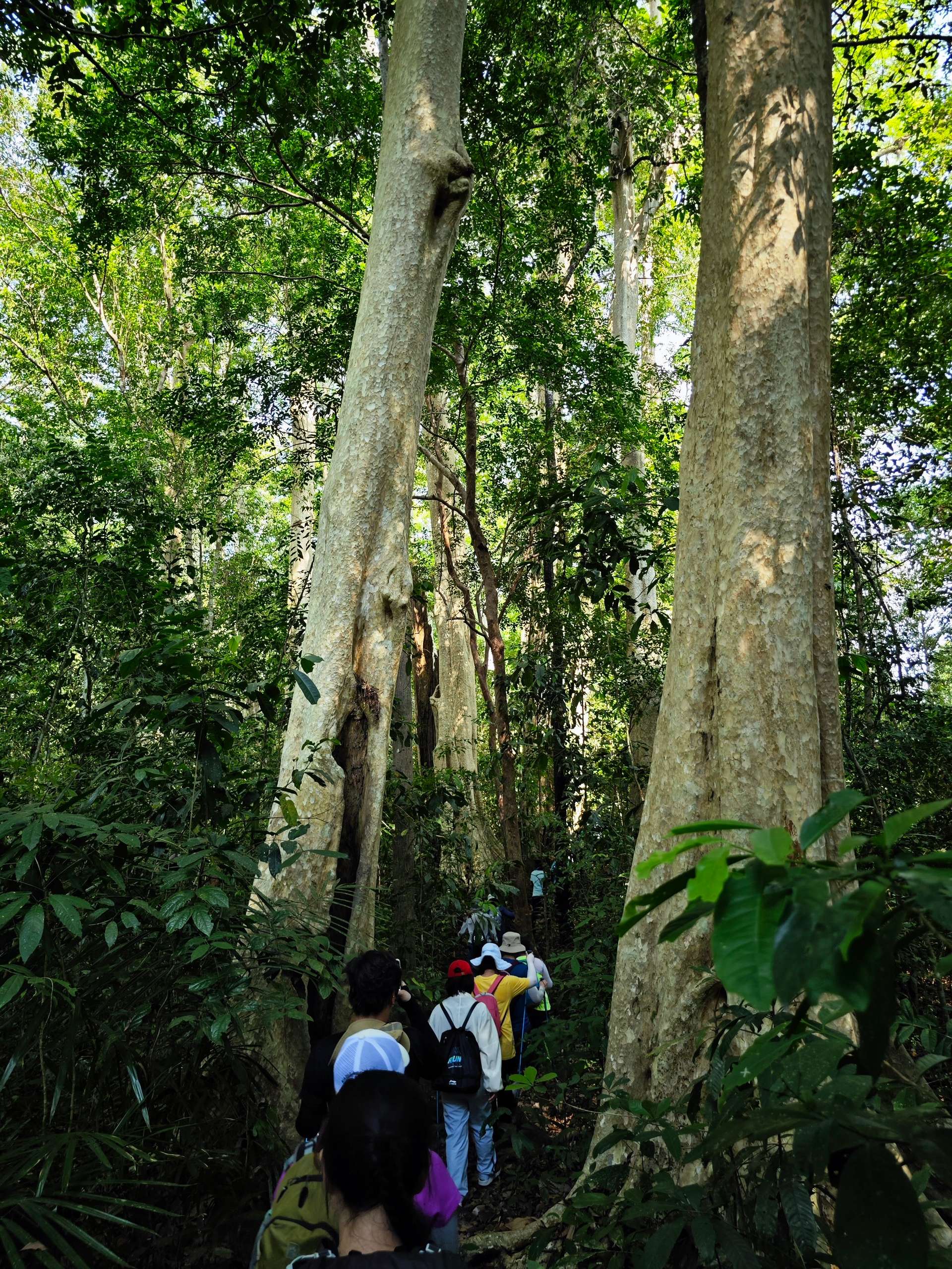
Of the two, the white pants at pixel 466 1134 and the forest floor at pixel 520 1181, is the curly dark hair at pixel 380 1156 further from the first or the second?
the white pants at pixel 466 1134

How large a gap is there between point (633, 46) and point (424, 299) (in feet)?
36.6

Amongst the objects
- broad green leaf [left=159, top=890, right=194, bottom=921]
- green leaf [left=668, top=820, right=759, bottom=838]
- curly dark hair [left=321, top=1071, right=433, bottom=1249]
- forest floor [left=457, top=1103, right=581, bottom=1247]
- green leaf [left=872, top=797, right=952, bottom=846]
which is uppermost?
green leaf [left=872, top=797, right=952, bottom=846]

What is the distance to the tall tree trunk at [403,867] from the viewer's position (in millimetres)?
6348

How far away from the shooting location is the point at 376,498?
4.64 m

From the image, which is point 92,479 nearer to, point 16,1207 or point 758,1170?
point 16,1207

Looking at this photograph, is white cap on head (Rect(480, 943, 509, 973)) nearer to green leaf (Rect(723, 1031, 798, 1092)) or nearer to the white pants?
the white pants

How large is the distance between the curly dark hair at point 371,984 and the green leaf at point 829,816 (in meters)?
2.38

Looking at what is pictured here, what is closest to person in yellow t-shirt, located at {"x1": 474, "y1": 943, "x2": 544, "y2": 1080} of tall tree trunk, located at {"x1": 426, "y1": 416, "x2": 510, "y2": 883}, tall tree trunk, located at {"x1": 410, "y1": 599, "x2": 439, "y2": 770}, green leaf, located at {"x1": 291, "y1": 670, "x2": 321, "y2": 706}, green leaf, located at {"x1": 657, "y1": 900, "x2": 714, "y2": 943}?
green leaf, located at {"x1": 291, "y1": 670, "x2": 321, "y2": 706}

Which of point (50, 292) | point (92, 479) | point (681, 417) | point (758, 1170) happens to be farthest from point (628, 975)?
point (50, 292)

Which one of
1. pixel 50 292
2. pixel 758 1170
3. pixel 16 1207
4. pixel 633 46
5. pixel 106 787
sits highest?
pixel 633 46

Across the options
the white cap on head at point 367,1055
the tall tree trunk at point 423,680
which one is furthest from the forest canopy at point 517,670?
the white cap on head at point 367,1055

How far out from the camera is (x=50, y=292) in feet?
58.3

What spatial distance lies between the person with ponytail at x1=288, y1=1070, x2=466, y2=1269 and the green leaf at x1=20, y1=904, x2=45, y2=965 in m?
0.80

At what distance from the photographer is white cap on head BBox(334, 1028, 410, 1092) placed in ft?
9.12
